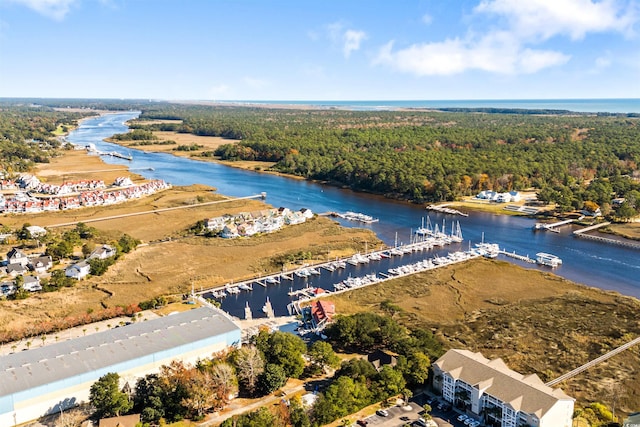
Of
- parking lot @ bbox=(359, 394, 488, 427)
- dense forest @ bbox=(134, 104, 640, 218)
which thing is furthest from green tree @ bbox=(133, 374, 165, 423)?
dense forest @ bbox=(134, 104, 640, 218)

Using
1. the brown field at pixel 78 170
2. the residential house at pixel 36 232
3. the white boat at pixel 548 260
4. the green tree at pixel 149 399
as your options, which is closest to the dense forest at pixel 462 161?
the white boat at pixel 548 260

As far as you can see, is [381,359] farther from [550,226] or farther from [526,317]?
[550,226]

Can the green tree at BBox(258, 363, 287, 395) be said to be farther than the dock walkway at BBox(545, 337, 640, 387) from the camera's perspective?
No

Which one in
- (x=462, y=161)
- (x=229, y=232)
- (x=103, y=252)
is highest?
(x=462, y=161)

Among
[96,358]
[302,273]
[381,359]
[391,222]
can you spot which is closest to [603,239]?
[391,222]

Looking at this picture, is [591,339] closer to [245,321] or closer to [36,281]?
[245,321]

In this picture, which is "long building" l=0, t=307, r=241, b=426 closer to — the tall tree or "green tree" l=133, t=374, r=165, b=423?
"green tree" l=133, t=374, r=165, b=423
